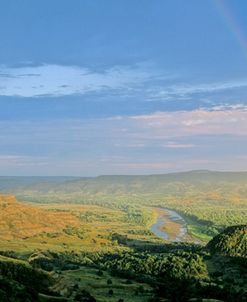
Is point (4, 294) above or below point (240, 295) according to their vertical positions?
above

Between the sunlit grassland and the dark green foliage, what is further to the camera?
the sunlit grassland

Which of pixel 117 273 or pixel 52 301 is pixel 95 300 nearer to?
pixel 52 301

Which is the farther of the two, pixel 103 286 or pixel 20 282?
pixel 103 286

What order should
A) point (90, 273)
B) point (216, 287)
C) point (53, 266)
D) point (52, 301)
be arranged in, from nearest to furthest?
point (52, 301)
point (216, 287)
point (90, 273)
point (53, 266)

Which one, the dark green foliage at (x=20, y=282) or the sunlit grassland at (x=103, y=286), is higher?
the dark green foliage at (x=20, y=282)

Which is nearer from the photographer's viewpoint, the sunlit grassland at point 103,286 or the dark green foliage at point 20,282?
the dark green foliage at point 20,282

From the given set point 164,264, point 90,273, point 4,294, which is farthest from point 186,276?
point 4,294

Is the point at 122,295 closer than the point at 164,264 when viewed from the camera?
Yes

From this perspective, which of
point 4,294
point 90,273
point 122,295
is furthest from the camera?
point 90,273

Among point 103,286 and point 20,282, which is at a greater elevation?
point 20,282

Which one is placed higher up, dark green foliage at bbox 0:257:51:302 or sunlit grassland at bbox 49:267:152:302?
dark green foliage at bbox 0:257:51:302
